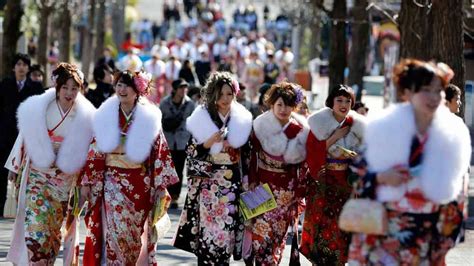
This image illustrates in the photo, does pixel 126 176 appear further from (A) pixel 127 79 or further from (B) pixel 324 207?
(B) pixel 324 207

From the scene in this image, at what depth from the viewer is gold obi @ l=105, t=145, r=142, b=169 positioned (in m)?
10.9

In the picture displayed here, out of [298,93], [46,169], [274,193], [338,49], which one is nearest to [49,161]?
[46,169]

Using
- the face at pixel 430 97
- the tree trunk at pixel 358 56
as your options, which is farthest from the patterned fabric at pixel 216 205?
the tree trunk at pixel 358 56

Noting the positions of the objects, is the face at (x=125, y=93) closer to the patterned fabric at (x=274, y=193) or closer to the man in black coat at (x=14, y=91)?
the patterned fabric at (x=274, y=193)

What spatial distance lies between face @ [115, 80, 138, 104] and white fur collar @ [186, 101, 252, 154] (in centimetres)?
66

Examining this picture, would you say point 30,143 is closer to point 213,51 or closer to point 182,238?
point 182,238

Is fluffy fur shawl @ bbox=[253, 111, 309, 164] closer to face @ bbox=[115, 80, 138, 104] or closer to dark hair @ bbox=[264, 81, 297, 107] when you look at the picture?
dark hair @ bbox=[264, 81, 297, 107]

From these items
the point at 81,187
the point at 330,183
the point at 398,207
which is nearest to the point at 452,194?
the point at 398,207

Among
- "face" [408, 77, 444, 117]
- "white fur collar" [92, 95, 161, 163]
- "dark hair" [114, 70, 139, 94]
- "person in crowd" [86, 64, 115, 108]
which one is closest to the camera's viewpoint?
"face" [408, 77, 444, 117]

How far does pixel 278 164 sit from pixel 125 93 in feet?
4.63

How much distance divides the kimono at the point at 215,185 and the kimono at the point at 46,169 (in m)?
0.93

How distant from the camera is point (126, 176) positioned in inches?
431

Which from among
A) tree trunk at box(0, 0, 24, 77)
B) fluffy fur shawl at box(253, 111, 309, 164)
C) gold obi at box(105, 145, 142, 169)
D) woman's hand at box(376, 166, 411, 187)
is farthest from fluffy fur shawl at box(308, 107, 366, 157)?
tree trunk at box(0, 0, 24, 77)

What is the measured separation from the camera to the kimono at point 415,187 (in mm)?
8094
